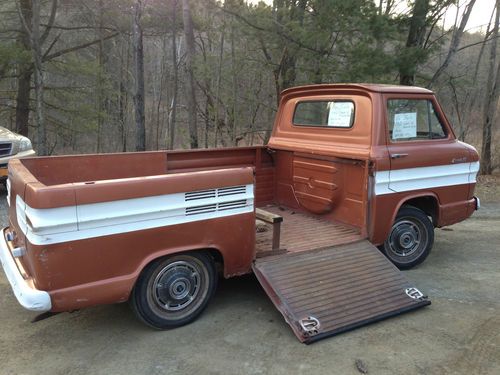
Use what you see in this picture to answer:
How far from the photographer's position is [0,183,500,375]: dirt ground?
317 cm

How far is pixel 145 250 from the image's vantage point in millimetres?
3363

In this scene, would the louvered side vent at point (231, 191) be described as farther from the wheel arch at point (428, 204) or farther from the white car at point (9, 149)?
the white car at point (9, 149)

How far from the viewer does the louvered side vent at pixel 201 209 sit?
3496 mm

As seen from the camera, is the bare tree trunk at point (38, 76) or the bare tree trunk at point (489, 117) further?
the bare tree trunk at point (489, 117)

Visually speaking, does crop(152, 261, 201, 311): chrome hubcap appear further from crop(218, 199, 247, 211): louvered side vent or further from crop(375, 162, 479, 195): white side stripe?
crop(375, 162, 479, 195): white side stripe

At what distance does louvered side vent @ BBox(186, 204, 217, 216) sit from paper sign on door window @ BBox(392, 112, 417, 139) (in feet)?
7.56

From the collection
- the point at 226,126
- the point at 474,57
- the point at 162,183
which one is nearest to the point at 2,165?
the point at 162,183

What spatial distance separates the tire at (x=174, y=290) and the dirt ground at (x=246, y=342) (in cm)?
11

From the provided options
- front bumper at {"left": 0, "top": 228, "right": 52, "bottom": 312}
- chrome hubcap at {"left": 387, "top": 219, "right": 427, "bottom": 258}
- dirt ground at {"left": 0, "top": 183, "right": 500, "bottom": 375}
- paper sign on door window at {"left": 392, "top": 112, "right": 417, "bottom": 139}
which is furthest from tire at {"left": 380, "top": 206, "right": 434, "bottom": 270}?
front bumper at {"left": 0, "top": 228, "right": 52, "bottom": 312}

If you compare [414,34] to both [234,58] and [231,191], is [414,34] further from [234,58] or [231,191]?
[231,191]

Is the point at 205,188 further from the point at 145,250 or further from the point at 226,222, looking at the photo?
the point at 145,250

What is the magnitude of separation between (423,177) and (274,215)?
1.96 metres

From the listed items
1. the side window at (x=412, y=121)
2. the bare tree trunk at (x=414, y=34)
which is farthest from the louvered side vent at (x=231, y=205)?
the bare tree trunk at (x=414, y=34)

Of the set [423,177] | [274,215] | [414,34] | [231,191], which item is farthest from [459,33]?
[231,191]
